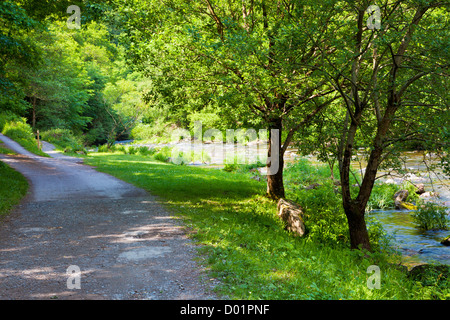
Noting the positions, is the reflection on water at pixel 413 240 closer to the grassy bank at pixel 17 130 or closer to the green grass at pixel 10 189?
the green grass at pixel 10 189

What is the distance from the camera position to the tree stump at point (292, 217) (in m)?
9.46

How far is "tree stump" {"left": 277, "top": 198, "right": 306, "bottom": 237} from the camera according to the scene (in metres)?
9.46

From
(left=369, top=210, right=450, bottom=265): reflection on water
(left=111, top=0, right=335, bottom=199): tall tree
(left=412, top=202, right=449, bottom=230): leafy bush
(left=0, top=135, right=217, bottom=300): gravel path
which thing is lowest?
(left=369, top=210, right=450, bottom=265): reflection on water

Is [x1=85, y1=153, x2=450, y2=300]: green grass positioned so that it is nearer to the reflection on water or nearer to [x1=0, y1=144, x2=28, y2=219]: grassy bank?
the reflection on water

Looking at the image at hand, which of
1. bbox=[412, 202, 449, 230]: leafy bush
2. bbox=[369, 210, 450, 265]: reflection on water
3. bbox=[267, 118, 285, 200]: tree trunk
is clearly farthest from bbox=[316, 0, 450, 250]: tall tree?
bbox=[412, 202, 449, 230]: leafy bush

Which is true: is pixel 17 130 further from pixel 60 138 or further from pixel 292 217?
pixel 292 217

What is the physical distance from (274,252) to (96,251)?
137 inches

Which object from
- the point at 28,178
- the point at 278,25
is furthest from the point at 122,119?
the point at 278,25

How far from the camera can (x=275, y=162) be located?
11.8 meters

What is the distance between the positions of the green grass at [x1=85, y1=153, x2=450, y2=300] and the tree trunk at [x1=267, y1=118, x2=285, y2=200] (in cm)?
51

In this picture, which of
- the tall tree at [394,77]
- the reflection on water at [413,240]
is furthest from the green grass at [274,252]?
the tall tree at [394,77]

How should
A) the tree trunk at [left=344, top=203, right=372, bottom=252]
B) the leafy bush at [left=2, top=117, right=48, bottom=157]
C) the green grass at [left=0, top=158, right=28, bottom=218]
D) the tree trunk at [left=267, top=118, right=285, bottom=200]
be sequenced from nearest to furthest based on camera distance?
the tree trunk at [left=344, top=203, right=372, bottom=252]
the green grass at [left=0, top=158, right=28, bottom=218]
the tree trunk at [left=267, top=118, right=285, bottom=200]
the leafy bush at [left=2, top=117, right=48, bottom=157]

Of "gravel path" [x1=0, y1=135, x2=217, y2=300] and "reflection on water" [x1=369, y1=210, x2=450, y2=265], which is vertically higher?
"gravel path" [x1=0, y1=135, x2=217, y2=300]
